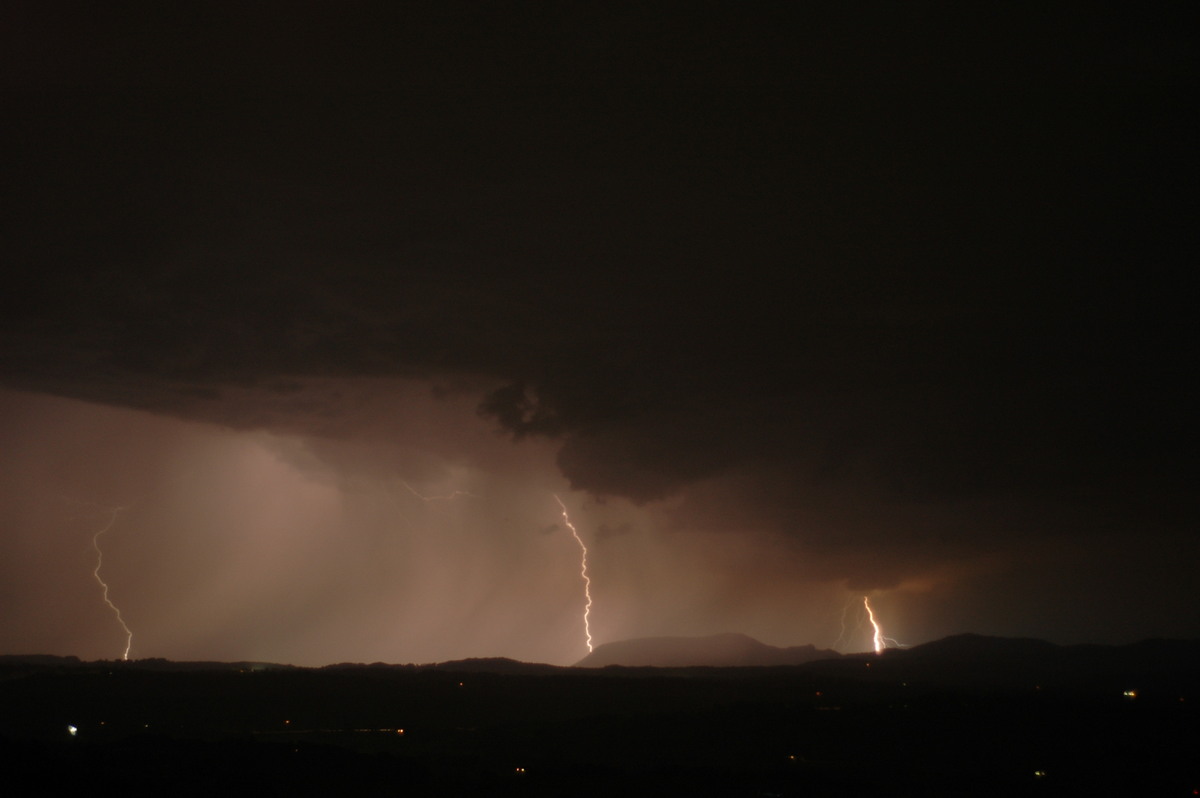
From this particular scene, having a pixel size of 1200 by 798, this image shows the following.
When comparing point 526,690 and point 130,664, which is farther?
point 130,664

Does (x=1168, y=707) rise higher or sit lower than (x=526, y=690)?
lower

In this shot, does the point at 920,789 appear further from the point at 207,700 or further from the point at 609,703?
the point at 207,700

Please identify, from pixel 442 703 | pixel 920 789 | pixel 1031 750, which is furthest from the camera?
pixel 442 703

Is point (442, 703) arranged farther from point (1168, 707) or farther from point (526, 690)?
point (1168, 707)

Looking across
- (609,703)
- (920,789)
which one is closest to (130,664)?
(609,703)

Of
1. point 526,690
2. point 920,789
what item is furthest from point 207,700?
point 920,789

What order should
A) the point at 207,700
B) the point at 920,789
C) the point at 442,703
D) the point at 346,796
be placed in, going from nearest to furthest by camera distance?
the point at 346,796, the point at 920,789, the point at 207,700, the point at 442,703
